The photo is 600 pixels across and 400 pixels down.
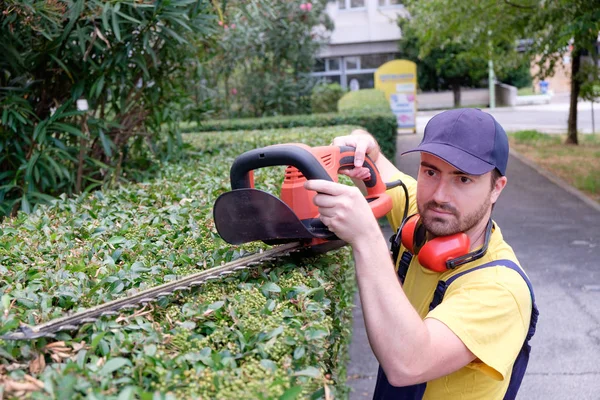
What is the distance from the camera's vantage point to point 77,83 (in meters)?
4.55

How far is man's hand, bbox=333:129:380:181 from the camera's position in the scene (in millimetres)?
2279

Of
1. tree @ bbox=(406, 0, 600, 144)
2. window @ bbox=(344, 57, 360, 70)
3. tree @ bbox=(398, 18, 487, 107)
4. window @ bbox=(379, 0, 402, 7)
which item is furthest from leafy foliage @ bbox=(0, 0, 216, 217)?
window @ bbox=(344, 57, 360, 70)

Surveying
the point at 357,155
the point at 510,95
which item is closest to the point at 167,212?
the point at 357,155

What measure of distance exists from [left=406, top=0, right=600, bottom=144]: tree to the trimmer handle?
717 centimetres

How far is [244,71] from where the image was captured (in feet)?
55.2

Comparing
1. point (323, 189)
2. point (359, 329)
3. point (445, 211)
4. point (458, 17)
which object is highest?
point (458, 17)

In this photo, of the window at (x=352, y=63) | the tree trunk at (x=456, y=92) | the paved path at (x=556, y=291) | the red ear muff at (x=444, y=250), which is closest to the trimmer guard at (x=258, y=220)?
the red ear muff at (x=444, y=250)

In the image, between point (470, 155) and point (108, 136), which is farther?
point (108, 136)

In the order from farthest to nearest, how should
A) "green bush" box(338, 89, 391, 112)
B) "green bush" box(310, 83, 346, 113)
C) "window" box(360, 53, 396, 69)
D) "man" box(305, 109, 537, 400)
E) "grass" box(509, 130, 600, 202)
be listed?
"window" box(360, 53, 396, 69)
"green bush" box(310, 83, 346, 113)
"green bush" box(338, 89, 391, 112)
"grass" box(509, 130, 600, 202)
"man" box(305, 109, 537, 400)

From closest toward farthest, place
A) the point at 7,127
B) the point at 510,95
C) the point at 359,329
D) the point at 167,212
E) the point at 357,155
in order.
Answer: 1. the point at 357,155
2. the point at 167,212
3. the point at 7,127
4. the point at 359,329
5. the point at 510,95

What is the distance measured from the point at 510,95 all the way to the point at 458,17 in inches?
968

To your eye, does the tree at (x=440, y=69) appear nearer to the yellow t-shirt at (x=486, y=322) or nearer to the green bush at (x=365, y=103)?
the green bush at (x=365, y=103)

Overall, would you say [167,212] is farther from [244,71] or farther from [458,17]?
[244,71]

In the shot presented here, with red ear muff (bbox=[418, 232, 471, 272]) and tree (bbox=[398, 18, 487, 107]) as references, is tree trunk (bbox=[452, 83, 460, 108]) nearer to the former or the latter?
tree (bbox=[398, 18, 487, 107])
